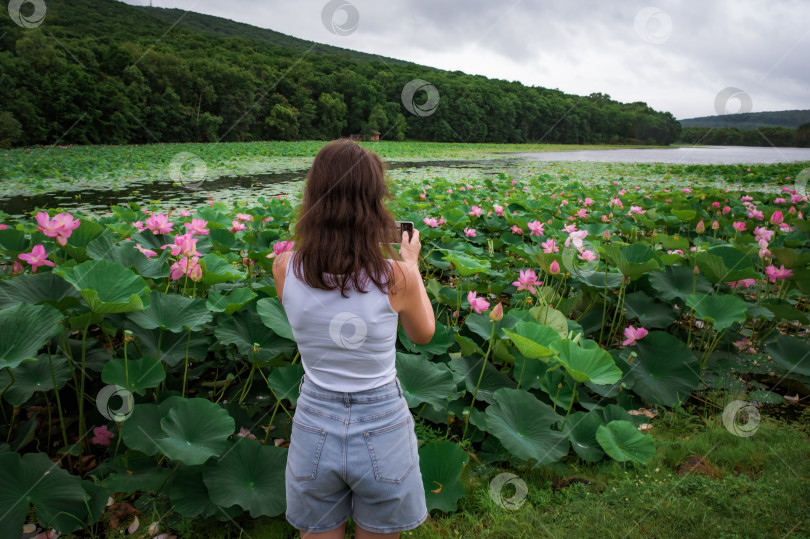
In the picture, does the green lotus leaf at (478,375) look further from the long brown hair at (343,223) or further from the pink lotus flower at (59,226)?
the pink lotus flower at (59,226)

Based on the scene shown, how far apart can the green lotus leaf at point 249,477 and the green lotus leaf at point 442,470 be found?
435 mm

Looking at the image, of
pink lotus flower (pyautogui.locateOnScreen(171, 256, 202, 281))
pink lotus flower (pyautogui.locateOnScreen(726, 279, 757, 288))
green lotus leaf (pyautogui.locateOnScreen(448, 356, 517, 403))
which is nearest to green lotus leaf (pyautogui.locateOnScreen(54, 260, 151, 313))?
pink lotus flower (pyautogui.locateOnScreen(171, 256, 202, 281))

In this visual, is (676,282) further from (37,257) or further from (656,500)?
(37,257)

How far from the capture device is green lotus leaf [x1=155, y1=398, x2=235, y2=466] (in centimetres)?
125

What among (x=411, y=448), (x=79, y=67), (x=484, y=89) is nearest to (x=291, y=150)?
(x=79, y=67)

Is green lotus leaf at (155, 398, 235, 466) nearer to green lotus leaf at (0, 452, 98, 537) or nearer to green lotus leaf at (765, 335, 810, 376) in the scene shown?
green lotus leaf at (0, 452, 98, 537)

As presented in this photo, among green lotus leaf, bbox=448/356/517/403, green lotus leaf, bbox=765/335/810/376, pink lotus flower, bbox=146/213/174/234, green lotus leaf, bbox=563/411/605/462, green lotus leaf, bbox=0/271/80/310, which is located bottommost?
green lotus leaf, bbox=563/411/605/462

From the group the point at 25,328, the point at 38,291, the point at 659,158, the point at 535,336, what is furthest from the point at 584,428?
the point at 659,158

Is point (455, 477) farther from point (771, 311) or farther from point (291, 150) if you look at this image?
point (291, 150)

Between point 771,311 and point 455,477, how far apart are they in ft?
6.57

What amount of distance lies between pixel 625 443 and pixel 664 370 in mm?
644

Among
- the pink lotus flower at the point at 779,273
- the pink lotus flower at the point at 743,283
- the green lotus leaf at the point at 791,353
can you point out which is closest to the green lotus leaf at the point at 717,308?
the green lotus leaf at the point at 791,353

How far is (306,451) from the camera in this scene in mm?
995

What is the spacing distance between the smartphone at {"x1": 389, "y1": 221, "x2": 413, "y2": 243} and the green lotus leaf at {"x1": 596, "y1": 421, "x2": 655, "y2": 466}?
105 cm
